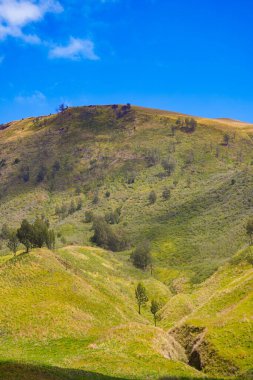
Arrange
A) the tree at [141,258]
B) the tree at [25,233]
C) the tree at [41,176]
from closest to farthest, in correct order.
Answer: the tree at [25,233]
the tree at [141,258]
the tree at [41,176]

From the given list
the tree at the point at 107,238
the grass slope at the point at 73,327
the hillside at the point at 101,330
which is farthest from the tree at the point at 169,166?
the hillside at the point at 101,330

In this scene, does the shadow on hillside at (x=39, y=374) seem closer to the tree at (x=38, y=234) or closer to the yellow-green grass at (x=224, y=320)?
the yellow-green grass at (x=224, y=320)

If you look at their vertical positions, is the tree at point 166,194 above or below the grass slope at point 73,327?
above

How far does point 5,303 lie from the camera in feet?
169

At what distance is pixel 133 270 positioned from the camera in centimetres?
9838

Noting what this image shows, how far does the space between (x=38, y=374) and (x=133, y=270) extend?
247ft

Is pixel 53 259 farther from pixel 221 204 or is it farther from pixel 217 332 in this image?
pixel 221 204

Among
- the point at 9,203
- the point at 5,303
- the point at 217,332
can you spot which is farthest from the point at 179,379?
the point at 9,203

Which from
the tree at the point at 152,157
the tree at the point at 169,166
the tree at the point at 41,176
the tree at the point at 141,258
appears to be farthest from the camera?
the tree at the point at 41,176

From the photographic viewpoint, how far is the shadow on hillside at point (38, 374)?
881 inches

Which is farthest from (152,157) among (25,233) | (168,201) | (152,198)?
(25,233)

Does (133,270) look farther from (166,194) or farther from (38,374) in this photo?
(38,374)

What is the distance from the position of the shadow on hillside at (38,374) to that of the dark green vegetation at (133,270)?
13cm

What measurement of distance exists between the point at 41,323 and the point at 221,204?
9545 centimetres
